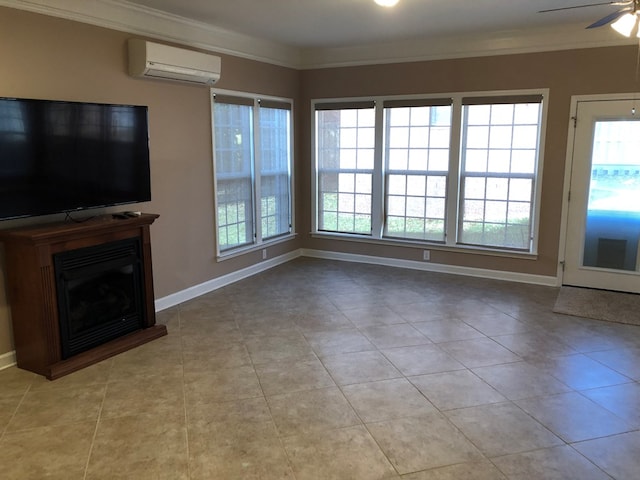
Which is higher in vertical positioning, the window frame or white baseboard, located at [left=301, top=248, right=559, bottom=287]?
the window frame

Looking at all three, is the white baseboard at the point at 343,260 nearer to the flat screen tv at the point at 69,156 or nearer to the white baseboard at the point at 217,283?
the white baseboard at the point at 217,283

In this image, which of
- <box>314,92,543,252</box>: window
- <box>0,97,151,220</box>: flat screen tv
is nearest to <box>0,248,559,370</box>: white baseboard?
<box>314,92,543,252</box>: window

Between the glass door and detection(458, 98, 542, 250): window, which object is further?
detection(458, 98, 542, 250): window

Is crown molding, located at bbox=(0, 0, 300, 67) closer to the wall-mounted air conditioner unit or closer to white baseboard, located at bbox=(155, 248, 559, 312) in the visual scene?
the wall-mounted air conditioner unit

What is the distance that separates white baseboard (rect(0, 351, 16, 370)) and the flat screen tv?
3.37 feet

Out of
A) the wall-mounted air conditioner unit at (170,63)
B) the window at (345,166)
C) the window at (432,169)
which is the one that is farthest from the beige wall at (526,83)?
the wall-mounted air conditioner unit at (170,63)

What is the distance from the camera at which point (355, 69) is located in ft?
19.4

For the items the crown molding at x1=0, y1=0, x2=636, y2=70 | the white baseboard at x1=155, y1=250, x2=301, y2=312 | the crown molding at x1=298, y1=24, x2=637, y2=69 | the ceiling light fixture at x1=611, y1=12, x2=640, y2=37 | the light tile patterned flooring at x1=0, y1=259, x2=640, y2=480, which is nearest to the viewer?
the light tile patterned flooring at x1=0, y1=259, x2=640, y2=480

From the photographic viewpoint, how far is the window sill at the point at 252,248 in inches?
207

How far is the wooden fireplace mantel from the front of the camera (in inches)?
122

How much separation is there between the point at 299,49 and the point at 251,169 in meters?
1.76

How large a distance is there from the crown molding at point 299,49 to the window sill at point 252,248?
209 centimetres

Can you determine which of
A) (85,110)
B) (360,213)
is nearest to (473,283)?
(360,213)

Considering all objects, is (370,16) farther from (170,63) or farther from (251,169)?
(251,169)
